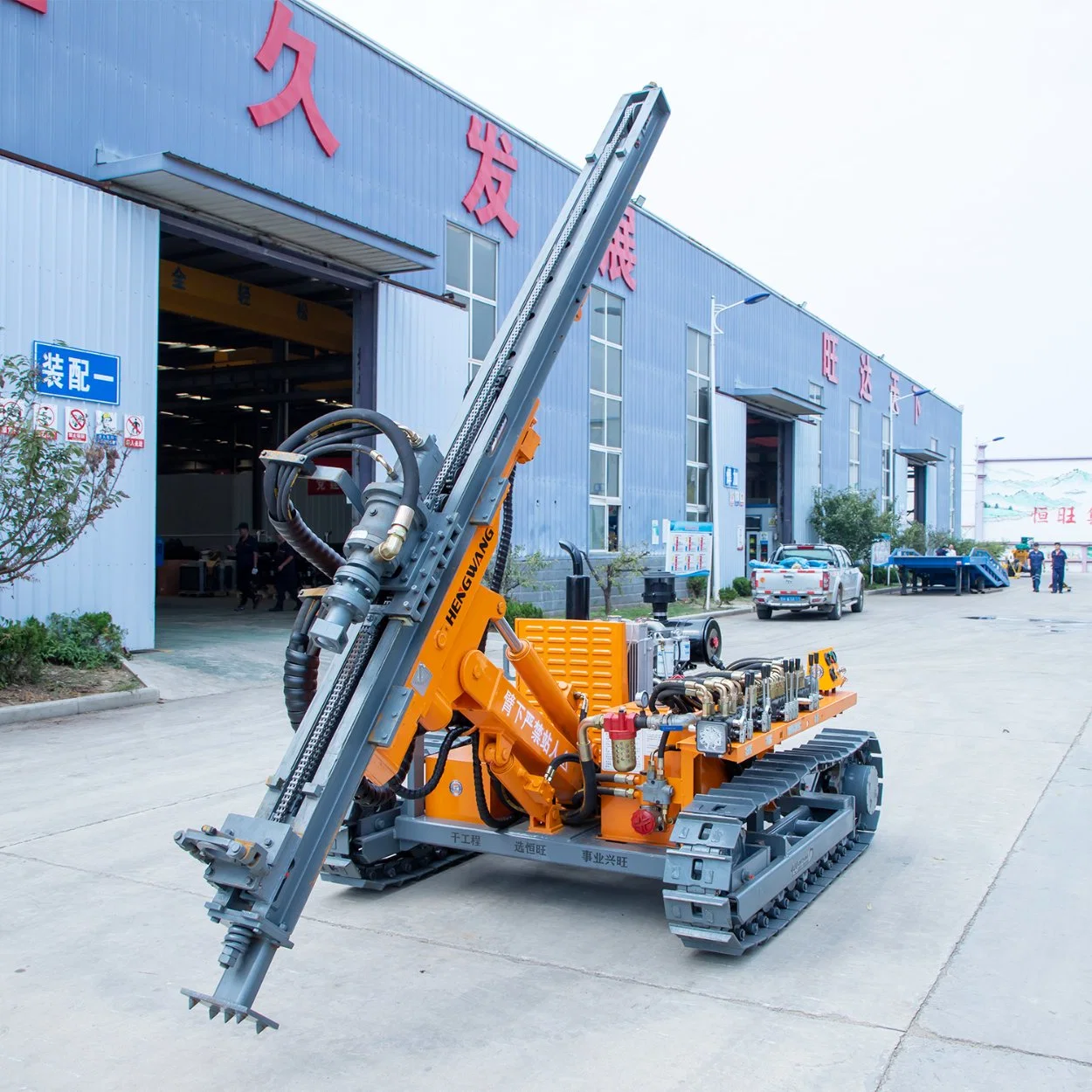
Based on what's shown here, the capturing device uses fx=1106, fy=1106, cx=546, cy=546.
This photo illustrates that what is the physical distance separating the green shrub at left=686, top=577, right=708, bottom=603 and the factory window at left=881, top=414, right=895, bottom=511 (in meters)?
24.0

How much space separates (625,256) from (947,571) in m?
17.8

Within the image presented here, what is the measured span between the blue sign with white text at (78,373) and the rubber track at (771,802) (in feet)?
34.5

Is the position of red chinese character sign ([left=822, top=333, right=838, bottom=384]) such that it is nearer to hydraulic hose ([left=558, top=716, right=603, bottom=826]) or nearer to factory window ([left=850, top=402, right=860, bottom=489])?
factory window ([left=850, top=402, right=860, bottom=489])

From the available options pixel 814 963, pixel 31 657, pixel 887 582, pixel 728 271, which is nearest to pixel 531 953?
pixel 814 963

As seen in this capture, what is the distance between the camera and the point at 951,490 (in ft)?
230

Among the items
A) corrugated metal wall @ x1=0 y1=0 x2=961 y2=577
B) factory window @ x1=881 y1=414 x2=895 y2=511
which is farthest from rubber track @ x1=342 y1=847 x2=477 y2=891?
factory window @ x1=881 y1=414 x2=895 y2=511

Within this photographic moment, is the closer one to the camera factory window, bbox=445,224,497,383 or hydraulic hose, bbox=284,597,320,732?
hydraulic hose, bbox=284,597,320,732

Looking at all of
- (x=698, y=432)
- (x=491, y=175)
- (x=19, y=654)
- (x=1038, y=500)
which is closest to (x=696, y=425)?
(x=698, y=432)

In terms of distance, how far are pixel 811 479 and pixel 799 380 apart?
3929mm

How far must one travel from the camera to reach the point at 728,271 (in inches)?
1359

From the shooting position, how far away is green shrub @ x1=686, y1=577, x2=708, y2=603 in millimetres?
30688

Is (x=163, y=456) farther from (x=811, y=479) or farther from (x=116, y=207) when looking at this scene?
(x=116, y=207)

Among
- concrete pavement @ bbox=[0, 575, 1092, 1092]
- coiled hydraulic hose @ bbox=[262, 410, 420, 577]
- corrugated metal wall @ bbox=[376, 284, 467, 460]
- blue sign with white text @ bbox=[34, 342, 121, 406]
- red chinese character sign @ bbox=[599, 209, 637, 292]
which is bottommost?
concrete pavement @ bbox=[0, 575, 1092, 1092]

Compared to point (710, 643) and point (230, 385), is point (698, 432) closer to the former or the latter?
point (230, 385)
